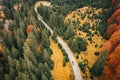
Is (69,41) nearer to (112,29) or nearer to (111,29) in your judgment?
(111,29)

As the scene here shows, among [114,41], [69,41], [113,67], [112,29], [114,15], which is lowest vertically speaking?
[113,67]

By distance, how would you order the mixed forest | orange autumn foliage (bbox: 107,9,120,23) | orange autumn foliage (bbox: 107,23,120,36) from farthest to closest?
orange autumn foliage (bbox: 107,9,120,23)
orange autumn foliage (bbox: 107,23,120,36)
the mixed forest

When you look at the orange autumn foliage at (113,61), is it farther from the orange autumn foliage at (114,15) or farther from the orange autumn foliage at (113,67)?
the orange autumn foliage at (114,15)

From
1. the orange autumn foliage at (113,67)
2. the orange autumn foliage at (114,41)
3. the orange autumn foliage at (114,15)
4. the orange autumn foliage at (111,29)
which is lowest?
the orange autumn foliage at (113,67)

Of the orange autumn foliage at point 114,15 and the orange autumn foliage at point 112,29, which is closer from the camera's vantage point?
the orange autumn foliage at point 112,29

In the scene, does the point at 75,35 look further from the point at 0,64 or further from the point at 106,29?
the point at 0,64

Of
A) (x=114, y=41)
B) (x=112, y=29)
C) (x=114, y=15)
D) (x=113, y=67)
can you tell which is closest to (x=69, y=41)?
(x=114, y=41)

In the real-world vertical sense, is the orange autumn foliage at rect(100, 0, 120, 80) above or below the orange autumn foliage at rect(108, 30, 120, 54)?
below

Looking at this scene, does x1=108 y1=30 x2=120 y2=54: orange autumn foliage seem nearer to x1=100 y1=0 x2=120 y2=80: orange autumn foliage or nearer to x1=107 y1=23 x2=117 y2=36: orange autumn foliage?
x1=100 y1=0 x2=120 y2=80: orange autumn foliage

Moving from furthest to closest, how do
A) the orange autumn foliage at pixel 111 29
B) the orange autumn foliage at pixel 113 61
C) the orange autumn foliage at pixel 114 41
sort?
1. the orange autumn foliage at pixel 111 29
2. the orange autumn foliage at pixel 114 41
3. the orange autumn foliage at pixel 113 61

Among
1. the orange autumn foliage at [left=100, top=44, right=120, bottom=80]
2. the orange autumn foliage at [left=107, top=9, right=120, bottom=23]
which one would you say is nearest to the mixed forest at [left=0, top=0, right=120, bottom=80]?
the orange autumn foliage at [left=100, top=44, right=120, bottom=80]

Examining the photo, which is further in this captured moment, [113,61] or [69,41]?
[69,41]

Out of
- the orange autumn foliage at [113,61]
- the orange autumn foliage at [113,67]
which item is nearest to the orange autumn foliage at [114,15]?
the orange autumn foliage at [113,61]
